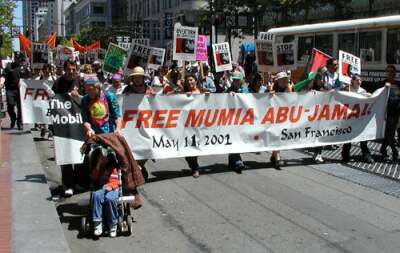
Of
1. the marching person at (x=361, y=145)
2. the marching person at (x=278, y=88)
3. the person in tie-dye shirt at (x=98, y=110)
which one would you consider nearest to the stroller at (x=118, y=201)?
the person in tie-dye shirt at (x=98, y=110)

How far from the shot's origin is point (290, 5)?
3647 cm

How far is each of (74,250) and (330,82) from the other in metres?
7.55

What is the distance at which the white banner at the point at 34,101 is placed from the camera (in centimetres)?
1287

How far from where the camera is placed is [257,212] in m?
7.52

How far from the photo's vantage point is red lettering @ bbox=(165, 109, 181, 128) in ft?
30.7

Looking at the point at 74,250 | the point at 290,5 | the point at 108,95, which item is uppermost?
the point at 290,5

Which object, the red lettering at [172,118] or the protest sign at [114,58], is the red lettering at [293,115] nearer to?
the red lettering at [172,118]

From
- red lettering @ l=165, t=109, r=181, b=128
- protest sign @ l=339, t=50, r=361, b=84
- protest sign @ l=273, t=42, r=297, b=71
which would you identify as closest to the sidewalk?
red lettering @ l=165, t=109, r=181, b=128

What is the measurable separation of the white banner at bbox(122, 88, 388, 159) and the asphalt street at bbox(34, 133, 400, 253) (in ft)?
1.55

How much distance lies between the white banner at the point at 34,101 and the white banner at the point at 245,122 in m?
4.46

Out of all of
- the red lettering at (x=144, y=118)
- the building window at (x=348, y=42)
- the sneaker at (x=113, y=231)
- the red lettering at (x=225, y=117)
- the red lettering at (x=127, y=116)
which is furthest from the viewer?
the building window at (x=348, y=42)

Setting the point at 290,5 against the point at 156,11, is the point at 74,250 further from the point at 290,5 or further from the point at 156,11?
the point at 156,11

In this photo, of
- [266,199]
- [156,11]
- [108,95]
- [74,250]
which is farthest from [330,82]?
[156,11]

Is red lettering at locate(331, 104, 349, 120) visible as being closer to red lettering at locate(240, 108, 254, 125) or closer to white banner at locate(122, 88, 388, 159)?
white banner at locate(122, 88, 388, 159)
